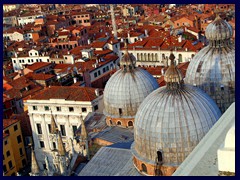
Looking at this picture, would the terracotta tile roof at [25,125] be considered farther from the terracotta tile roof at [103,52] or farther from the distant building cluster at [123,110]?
the terracotta tile roof at [103,52]

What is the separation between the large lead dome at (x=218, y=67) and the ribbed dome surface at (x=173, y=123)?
3172mm

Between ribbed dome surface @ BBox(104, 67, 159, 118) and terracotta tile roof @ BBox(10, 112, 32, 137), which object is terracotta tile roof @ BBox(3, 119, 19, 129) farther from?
ribbed dome surface @ BBox(104, 67, 159, 118)

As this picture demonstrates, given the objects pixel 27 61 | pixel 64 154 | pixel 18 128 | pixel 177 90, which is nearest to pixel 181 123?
pixel 177 90

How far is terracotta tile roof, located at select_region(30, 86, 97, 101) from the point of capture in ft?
69.9

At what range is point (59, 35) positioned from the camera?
1908 inches

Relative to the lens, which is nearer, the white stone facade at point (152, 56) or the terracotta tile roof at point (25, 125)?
the terracotta tile roof at point (25, 125)

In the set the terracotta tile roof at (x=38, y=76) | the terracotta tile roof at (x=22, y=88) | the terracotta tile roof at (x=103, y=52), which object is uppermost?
the terracotta tile roof at (x=103, y=52)

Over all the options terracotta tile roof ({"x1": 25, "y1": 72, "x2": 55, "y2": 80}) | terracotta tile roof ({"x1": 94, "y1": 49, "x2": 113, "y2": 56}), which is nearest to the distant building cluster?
terracotta tile roof ({"x1": 25, "y1": 72, "x2": 55, "y2": 80})

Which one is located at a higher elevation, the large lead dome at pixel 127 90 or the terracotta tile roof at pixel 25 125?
the large lead dome at pixel 127 90

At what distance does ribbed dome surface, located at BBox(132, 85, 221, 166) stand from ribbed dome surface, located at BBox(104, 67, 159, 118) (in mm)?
3861

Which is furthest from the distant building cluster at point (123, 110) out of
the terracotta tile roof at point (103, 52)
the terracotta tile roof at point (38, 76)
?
the terracotta tile roof at point (103, 52)

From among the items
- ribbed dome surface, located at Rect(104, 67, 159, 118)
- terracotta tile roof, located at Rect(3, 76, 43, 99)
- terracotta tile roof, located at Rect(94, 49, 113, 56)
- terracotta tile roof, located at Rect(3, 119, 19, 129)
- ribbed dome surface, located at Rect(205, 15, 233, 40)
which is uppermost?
ribbed dome surface, located at Rect(205, 15, 233, 40)

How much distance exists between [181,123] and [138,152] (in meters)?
1.67

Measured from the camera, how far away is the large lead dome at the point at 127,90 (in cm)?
1681
